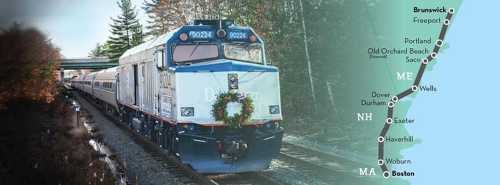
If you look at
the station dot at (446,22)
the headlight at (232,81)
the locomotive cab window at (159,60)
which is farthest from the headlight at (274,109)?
the station dot at (446,22)

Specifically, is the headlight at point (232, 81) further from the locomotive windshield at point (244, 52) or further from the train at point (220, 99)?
the locomotive windshield at point (244, 52)

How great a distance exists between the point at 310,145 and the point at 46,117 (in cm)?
1066

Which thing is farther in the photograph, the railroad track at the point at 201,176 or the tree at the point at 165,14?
the tree at the point at 165,14

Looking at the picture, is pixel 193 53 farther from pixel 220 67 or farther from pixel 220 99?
pixel 220 99

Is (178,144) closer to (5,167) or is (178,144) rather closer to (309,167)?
(309,167)

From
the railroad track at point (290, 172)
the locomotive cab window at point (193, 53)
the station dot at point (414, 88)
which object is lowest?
the railroad track at point (290, 172)

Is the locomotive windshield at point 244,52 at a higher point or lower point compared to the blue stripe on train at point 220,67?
higher

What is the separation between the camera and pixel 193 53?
522 inches

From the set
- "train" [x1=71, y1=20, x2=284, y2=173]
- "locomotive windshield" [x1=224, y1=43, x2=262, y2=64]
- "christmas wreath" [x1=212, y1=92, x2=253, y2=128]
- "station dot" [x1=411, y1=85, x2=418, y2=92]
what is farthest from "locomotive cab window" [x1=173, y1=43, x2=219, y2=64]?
"station dot" [x1=411, y1=85, x2=418, y2=92]

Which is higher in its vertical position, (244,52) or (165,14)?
(165,14)

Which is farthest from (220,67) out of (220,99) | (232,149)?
(232,149)

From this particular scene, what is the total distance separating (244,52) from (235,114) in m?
2.18

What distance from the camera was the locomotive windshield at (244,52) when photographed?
13.3 meters

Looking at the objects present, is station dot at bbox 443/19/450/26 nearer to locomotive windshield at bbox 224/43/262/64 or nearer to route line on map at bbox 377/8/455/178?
route line on map at bbox 377/8/455/178
